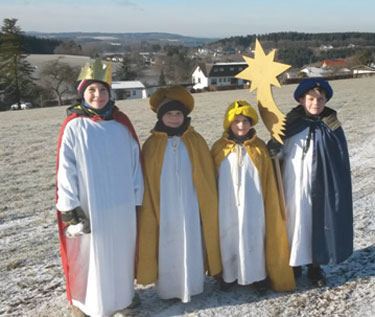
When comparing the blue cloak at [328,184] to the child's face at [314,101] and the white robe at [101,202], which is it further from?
the white robe at [101,202]

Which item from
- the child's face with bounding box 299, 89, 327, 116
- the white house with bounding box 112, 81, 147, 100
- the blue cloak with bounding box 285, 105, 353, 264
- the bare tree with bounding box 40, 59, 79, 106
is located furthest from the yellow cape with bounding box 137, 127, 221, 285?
the white house with bounding box 112, 81, 147, 100

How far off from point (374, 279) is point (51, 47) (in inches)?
3164

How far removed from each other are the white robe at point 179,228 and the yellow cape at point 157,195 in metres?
0.04

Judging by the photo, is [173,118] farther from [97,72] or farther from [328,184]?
[328,184]

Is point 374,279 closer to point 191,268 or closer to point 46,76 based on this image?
point 191,268

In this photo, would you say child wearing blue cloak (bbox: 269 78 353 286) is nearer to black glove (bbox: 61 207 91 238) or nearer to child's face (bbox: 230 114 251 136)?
child's face (bbox: 230 114 251 136)

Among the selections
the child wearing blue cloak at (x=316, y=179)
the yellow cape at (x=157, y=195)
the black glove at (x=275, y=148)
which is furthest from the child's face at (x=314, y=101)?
the yellow cape at (x=157, y=195)

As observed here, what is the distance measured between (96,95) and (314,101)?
1.79 metres

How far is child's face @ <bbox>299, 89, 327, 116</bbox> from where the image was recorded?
133 inches

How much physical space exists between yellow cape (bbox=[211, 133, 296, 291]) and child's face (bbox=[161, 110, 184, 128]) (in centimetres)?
42

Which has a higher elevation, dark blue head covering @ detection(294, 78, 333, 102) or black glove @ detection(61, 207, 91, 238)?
dark blue head covering @ detection(294, 78, 333, 102)

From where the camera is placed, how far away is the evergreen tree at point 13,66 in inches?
1393

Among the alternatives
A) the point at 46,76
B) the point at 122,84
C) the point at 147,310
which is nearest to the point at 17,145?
the point at 147,310

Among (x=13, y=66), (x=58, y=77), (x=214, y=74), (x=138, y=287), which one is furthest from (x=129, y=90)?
(x=138, y=287)
